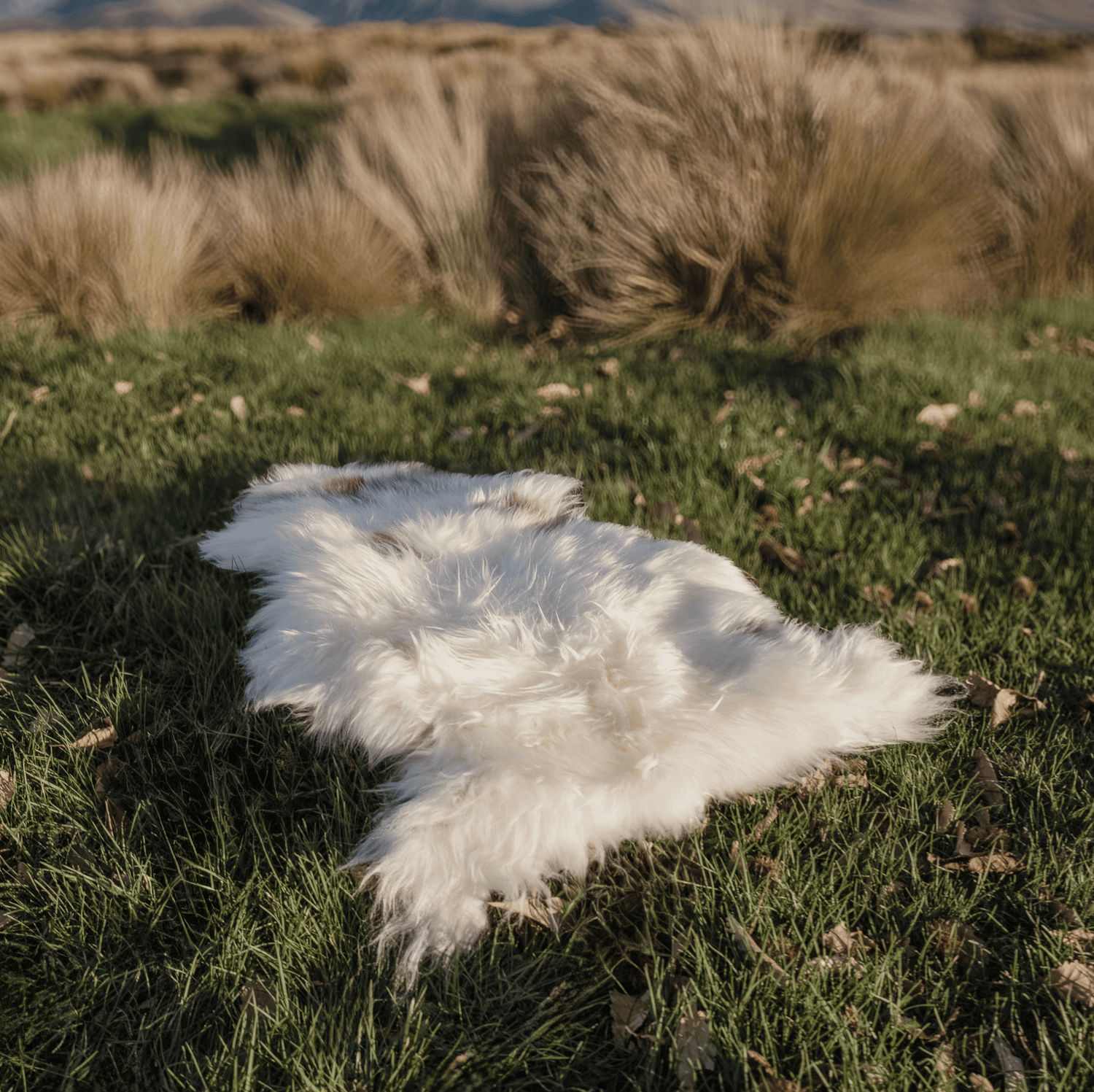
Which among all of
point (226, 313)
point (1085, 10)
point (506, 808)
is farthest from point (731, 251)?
point (1085, 10)

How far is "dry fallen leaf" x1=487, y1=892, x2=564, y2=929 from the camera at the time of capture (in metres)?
1.39

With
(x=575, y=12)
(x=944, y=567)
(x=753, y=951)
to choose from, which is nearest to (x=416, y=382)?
(x=944, y=567)

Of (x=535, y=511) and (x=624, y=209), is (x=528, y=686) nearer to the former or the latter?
(x=535, y=511)

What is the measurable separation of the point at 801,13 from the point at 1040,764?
16.9ft

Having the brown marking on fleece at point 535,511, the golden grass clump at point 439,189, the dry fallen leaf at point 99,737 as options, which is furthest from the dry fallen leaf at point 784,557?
the golden grass clump at point 439,189

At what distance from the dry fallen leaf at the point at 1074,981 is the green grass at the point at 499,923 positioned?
18 millimetres

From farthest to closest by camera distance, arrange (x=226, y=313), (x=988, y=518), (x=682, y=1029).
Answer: (x=226, y=313), (x=988, y=518), (x=682, y=1029)

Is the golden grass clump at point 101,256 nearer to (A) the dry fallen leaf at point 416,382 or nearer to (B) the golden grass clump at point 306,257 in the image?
(B) the golden grass clump at point 306,257

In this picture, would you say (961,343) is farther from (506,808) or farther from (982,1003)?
(506,808)

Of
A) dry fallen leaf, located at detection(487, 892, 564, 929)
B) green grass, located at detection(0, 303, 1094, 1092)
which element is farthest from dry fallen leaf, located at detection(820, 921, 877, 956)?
dry fallen leaf, located at detection(487, 892, 564, 929)

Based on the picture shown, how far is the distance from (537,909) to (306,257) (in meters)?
5.00

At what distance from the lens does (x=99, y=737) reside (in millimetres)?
1714

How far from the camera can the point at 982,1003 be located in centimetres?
132

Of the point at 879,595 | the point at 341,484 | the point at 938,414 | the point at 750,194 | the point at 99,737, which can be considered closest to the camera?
the point at 99,737
